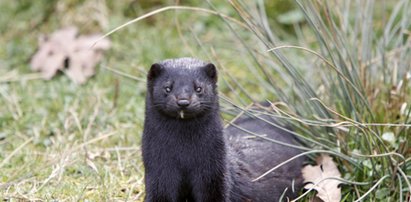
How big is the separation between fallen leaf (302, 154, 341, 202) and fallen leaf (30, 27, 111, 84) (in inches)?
98.4

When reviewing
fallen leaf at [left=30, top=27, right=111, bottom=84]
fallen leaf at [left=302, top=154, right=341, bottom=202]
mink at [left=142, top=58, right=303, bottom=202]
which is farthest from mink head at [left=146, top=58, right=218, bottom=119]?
fallen leaf at [left=30, top=27, right=111, bottom=84]

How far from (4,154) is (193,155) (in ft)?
5.90

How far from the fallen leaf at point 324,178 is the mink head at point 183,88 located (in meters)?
0.91

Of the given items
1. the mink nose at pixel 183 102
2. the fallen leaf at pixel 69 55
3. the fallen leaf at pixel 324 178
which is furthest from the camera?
the fallen leaf at pixel 69 55

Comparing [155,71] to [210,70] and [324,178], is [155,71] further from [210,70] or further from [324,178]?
[324,178]

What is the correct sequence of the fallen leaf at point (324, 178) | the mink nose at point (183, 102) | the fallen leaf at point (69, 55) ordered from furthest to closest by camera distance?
1. the fallen leaf at point (69, 55)
2. the fallen leaf at point (324, 178)
3. the mink nose at point (183, 102)

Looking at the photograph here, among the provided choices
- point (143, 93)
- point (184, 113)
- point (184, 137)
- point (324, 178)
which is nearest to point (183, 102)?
point (184, 113)

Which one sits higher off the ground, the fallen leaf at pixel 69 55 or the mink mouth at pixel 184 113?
the fallen leaf at pixel 69 55

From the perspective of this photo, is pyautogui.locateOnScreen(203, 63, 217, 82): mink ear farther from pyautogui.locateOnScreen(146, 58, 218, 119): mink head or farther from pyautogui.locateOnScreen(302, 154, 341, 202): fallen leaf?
pyautogui.locateOnScreen(302, 154, 341, 202): fallen leaf

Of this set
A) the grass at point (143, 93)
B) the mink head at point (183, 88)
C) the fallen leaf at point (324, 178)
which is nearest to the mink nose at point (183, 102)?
the mink head at point (183, 88)

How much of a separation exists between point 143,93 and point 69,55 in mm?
862

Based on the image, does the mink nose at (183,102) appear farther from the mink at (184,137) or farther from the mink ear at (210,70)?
the mink ear at (210,70)

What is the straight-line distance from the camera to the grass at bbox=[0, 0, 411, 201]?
497 cm

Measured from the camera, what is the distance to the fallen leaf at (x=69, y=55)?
7.02m
